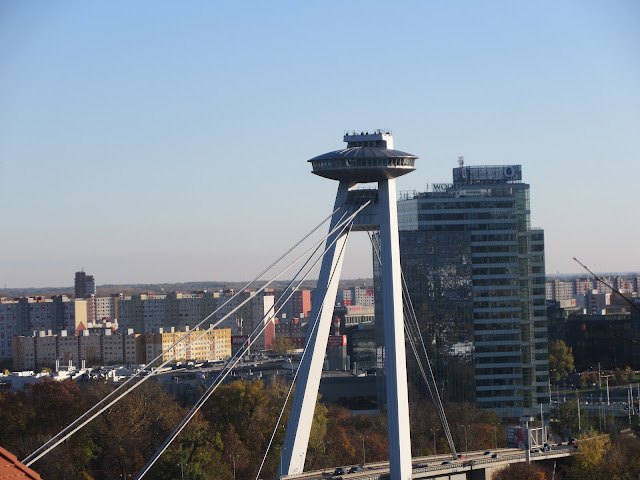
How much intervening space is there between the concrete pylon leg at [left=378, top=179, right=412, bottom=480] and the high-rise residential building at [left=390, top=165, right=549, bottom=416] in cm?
3402

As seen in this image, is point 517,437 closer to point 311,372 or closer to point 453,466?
point 453,466

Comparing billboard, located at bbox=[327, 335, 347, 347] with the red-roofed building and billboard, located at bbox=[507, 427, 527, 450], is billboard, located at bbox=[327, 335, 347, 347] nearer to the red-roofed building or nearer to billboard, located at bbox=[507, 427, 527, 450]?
billboard, located at bbox=[507, 427, 527, 450]

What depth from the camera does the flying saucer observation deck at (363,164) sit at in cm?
4431

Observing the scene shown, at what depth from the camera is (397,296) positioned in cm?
4381

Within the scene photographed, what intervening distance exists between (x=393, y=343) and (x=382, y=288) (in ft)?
6.65

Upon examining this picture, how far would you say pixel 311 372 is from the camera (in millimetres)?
42625

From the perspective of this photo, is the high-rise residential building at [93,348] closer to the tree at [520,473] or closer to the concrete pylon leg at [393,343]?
the tree at [520,473]

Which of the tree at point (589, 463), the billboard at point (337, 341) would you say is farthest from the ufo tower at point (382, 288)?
the billboard at point (337, 341)

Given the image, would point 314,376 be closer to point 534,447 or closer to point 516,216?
Answer: point 534,447

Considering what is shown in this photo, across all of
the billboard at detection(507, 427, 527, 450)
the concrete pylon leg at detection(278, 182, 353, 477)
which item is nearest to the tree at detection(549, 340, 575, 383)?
the billboard at detection(507, 427, 527, 450)

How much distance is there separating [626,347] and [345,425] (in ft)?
178

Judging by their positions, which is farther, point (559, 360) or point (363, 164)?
point (559, 360)

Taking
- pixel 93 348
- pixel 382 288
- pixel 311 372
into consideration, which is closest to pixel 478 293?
pixel 382 288

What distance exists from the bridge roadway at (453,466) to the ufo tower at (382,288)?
3177 mm
